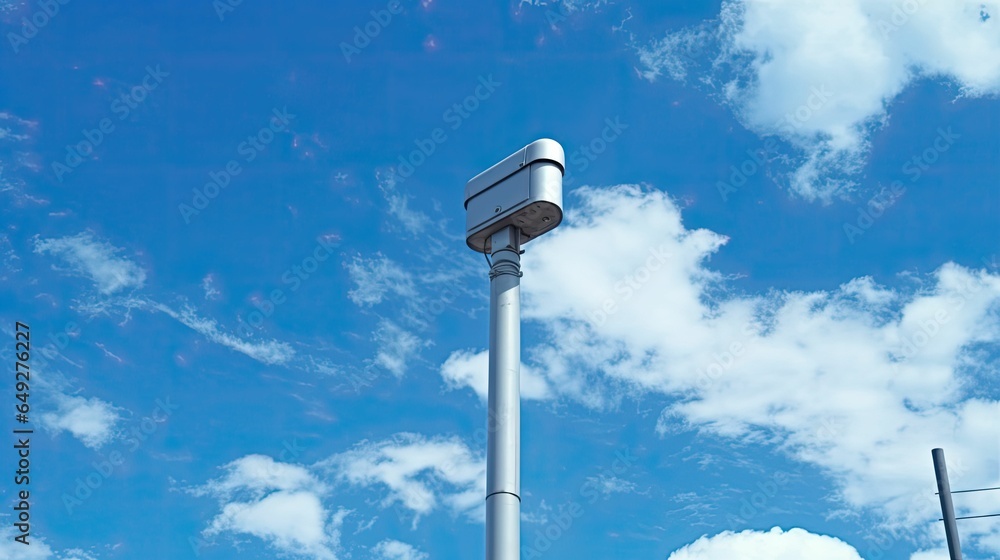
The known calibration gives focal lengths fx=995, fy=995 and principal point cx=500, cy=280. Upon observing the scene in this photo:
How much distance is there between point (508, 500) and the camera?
44.5ft

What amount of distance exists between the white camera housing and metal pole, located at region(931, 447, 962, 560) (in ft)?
36.9

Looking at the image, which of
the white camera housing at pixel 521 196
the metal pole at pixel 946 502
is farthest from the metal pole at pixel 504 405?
the metal pole at pixel 946 502

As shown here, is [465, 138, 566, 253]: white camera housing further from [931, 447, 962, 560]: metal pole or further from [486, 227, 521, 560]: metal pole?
[931, 447, 962, 560]: metal pole

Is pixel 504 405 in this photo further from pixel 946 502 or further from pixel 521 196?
pixel 946 502

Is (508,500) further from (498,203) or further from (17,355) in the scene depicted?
(17,355)

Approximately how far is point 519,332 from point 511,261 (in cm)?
124

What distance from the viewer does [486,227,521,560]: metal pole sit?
13430 mm

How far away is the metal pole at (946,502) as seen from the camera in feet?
68.5

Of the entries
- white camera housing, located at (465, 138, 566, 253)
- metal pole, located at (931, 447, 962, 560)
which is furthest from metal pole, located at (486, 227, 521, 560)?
metal pole, located at (931, 447, 962, 560)

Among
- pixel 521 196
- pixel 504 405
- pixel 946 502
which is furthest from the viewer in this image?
pixel 946 502

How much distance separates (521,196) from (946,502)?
12.5m

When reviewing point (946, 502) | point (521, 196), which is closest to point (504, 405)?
point (521, 196)

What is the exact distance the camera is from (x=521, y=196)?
50.7 ft

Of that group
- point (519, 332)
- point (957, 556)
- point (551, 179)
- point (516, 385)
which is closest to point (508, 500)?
point (516, 385)
